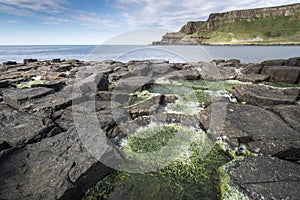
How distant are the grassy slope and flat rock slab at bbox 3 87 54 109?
241ft

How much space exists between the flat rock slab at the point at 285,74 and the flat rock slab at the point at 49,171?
26.3ft

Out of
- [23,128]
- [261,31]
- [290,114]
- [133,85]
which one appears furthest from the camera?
[261,31]

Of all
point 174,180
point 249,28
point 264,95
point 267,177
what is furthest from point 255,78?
point 249,28

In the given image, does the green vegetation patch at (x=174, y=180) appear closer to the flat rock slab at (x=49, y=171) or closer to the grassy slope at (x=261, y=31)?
the flat rock slab at (x=49, y=171)

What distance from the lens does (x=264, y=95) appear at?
5.03m

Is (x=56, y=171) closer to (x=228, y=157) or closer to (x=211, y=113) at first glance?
(x=228, y=157)

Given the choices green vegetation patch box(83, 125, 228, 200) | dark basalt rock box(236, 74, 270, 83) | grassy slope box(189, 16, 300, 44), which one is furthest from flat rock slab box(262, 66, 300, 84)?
grassy slope box(189, 16, 300, 44)

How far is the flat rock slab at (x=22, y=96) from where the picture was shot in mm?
4582

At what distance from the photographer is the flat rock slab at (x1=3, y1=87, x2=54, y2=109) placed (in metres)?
4.58

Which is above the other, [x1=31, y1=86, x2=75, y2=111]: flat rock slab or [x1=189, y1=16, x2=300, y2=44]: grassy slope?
[x1=189, y1=16, x2=300, y2=44]: grassy slope

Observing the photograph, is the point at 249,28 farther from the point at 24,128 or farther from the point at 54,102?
the point at 24,128

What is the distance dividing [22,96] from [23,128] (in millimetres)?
1924

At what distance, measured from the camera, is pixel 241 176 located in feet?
7.77

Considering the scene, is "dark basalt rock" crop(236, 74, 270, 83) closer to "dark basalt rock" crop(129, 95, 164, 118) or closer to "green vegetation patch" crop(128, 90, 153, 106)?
"green vegetation patch" crop(128, 90, 153, 106)
